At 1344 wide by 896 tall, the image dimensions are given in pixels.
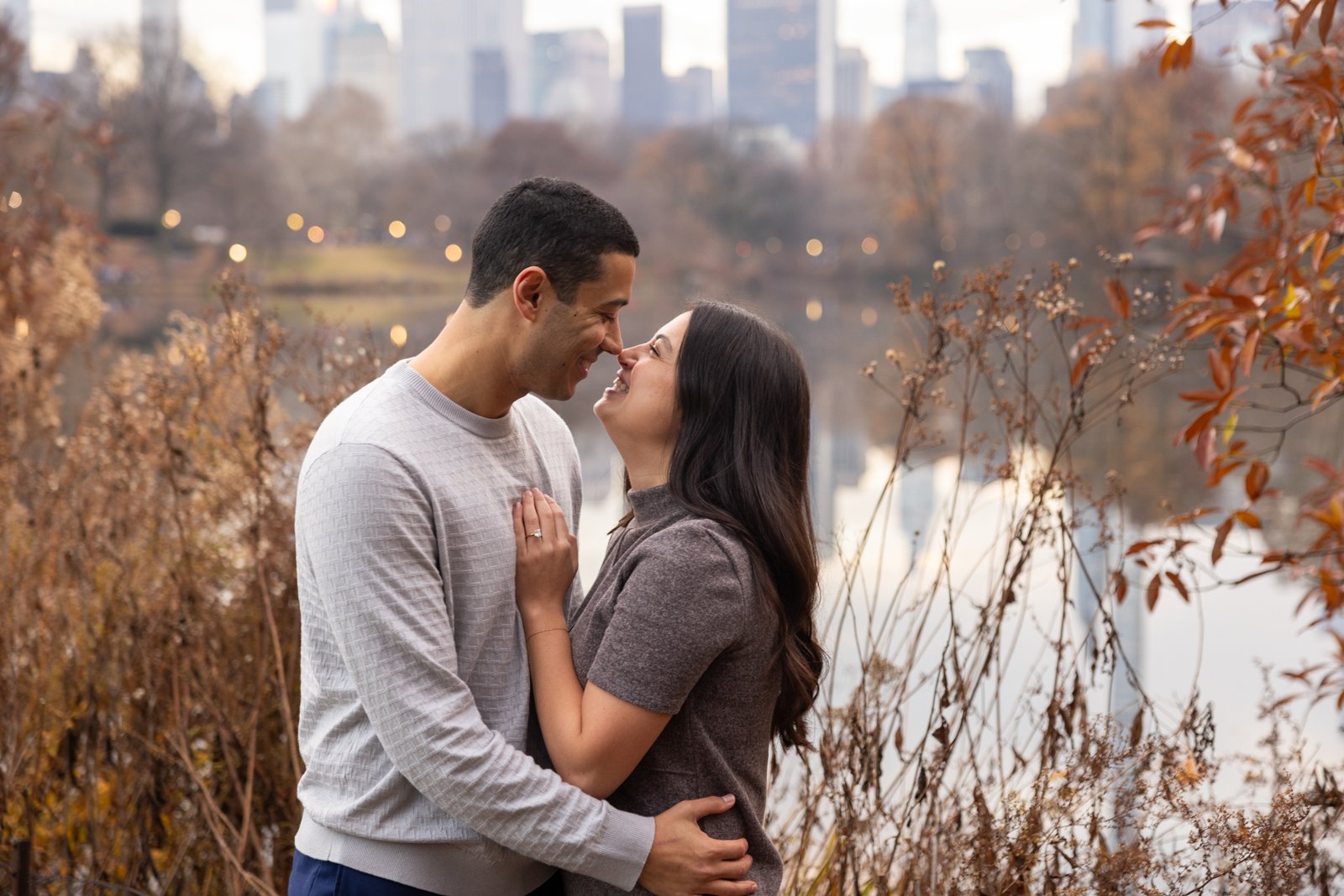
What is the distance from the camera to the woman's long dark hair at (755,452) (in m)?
1.64

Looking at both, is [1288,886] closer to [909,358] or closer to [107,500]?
[909,358]

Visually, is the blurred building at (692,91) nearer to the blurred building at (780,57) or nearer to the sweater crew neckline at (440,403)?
the blurred building at (780,57)

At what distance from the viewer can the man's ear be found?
1664mm

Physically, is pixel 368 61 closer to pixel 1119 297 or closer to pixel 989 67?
pixel 989 67

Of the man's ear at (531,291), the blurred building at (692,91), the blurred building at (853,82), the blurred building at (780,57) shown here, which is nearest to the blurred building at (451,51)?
Result: the blurred building at (692,91)

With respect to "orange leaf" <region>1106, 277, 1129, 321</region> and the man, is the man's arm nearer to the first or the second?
the man

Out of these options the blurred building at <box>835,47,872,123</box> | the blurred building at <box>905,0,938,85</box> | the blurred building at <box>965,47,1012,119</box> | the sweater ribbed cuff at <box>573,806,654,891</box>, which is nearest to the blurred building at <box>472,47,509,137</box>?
the blurred building at <box>835,47,872,123</box>

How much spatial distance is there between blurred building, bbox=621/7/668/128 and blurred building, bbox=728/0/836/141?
60.0 feet

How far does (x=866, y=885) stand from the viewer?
2.38 m

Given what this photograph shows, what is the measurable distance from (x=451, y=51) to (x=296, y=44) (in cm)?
2705

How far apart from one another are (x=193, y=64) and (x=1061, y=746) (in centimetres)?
4274

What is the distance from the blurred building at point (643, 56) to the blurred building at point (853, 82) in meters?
20.0

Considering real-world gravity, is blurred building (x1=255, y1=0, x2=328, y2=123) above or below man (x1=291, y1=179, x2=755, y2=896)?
above

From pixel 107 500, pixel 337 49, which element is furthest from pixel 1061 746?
pixel 337 49
